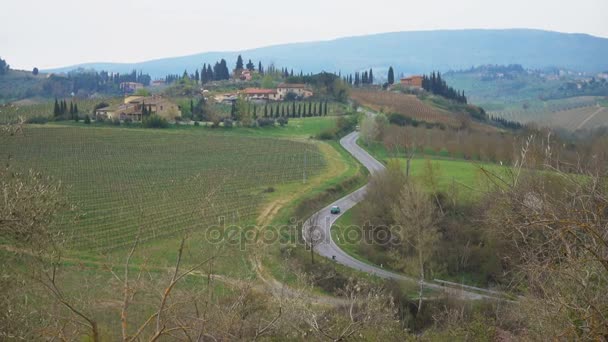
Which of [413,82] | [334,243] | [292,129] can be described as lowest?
[334,243]

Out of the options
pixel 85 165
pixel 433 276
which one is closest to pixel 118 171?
pixel 85 165

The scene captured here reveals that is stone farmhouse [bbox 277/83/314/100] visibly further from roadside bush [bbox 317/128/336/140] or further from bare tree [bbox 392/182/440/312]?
bare tree [bbox 392/182/440/312]

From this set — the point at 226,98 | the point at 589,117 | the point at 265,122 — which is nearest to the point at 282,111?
the point at 265,122

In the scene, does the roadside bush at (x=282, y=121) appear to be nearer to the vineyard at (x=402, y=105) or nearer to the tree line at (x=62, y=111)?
the vineyard at (x=402, y=105)

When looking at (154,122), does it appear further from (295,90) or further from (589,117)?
(589,117)

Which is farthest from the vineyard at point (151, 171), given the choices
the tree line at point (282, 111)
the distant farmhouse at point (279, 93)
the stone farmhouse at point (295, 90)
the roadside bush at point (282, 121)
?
the stone farmhouse at point (295, 90)

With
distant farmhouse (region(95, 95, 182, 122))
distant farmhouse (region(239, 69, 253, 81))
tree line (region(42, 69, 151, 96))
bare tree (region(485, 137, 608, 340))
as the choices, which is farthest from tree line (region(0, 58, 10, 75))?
bare tree (region(485, 137, 608, 340))
